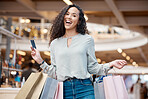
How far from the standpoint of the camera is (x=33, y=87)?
7.43ft

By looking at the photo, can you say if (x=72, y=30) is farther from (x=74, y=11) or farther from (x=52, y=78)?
(x=52, y=78)

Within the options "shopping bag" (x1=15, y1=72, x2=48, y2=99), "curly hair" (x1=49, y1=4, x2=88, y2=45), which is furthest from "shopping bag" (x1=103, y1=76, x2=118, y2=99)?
"shopping bag" (x1=15, y1=72, x2=48, y2=99)

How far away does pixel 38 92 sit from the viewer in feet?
7.25

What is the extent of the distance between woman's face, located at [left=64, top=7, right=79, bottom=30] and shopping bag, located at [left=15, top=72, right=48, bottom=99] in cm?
45

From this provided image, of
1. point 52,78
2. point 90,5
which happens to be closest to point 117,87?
point 52,78

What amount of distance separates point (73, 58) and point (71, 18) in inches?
14.0

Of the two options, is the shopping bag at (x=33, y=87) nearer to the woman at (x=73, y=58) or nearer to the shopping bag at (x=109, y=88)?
the woman at (x=73, y=58)

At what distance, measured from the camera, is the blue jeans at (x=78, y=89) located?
7.18ft

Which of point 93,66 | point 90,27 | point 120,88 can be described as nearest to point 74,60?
point 93,66

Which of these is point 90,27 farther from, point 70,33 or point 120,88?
point 70,33

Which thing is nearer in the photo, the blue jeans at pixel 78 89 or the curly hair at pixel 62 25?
the blue jeans at pixel 78 89

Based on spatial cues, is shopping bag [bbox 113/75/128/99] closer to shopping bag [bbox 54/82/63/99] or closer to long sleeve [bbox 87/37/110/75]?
long sleeve [bbox 87/37/110/75]

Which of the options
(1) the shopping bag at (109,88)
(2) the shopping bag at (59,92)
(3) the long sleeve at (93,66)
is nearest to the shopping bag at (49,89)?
(2) the shopping bag at (59,92)

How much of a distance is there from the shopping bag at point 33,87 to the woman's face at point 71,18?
0.45 metres
